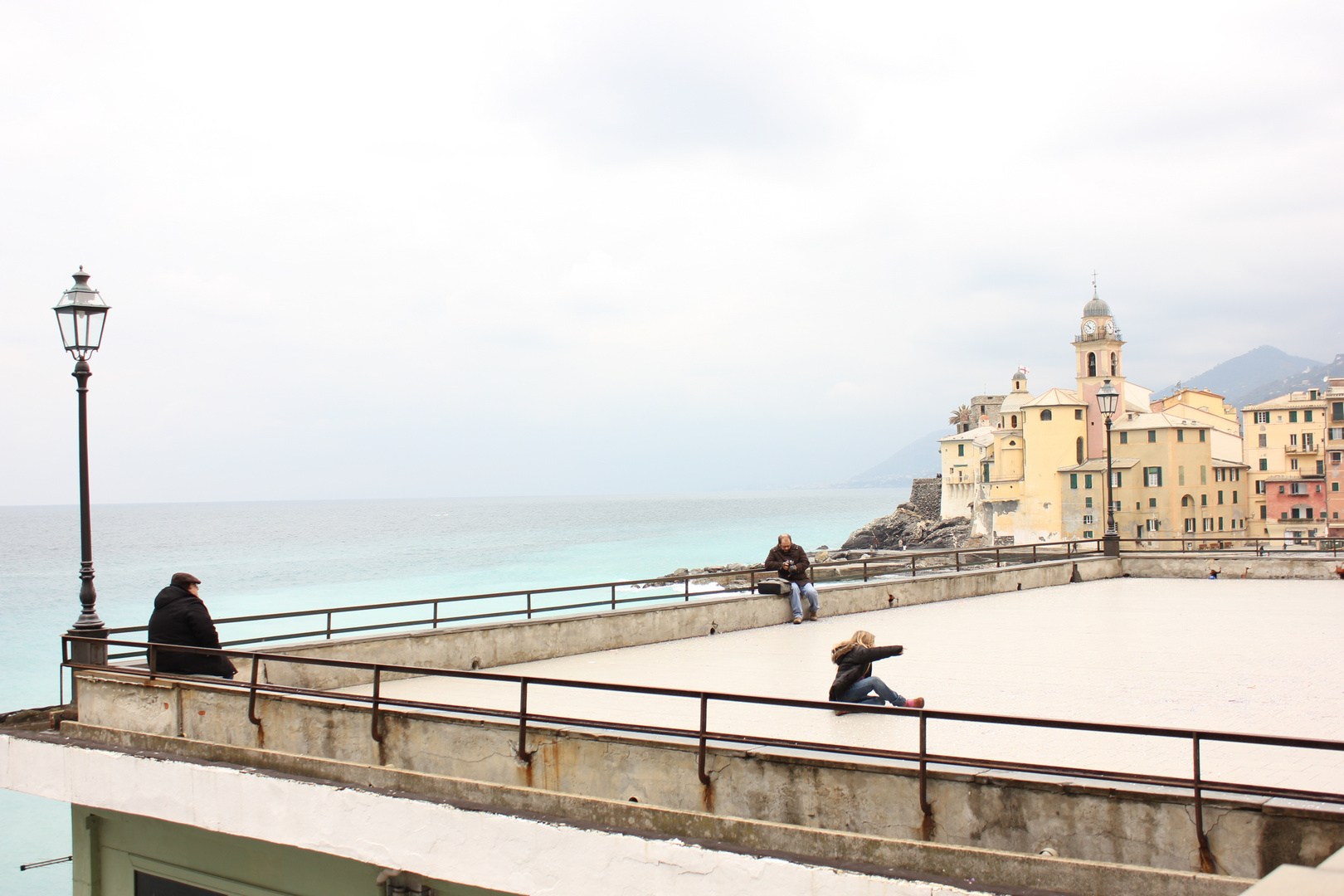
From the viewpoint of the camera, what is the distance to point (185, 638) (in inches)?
370

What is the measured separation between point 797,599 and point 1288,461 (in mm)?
94513

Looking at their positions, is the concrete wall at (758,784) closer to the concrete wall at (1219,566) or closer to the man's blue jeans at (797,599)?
the man's blue jeans at (797,599)

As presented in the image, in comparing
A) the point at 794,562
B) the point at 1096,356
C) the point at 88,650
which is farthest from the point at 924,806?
the point at 1096,356

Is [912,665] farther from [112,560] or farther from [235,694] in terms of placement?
[112,560]

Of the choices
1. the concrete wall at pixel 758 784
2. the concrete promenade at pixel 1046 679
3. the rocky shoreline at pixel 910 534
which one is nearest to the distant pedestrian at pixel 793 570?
the concrete promenade at pixel 1046 679

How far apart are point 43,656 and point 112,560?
2792 inches

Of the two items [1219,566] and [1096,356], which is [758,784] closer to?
[1219,566]

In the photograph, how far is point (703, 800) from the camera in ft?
23.1

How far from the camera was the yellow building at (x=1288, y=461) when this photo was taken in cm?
8350

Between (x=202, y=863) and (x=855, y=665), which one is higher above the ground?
(x=855, y=665)

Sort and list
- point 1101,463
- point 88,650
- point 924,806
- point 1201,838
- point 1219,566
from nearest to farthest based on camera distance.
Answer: point 1201,838, point 924,806, point 88,650, point 1219,566, point 1101,463

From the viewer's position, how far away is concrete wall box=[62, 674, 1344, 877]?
554cm

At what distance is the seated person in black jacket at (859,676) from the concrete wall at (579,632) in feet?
15.9

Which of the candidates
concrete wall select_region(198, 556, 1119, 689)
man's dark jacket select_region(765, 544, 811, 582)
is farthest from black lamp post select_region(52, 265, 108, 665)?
man's dark jacket select_region(765, 544, 811, 582)
